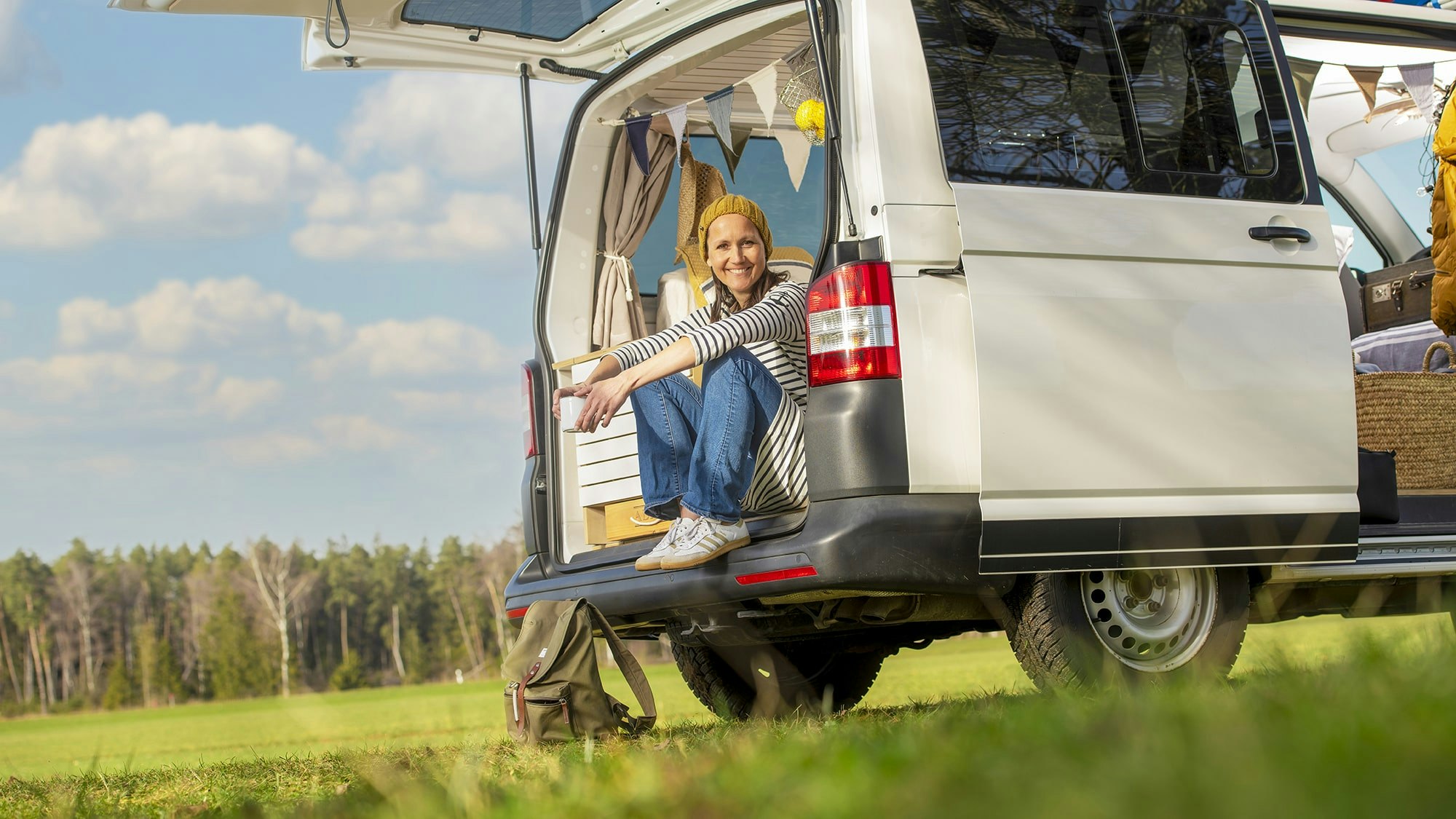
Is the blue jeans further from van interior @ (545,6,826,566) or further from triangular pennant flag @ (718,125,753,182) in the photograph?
triangular pennant flag @ (718,125,753,182)

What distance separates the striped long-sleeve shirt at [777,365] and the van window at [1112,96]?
74 centimetres

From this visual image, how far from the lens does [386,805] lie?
74.0 inches

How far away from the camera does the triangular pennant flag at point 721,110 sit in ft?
16.1

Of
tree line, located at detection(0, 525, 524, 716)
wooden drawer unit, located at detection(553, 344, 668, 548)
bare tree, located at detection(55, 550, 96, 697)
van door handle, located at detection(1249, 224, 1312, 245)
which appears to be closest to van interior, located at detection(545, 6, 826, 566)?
wooden drawer unit, located at detection(553, 344, 668, 548)

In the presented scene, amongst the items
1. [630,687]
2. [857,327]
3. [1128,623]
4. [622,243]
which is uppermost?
[622,243]

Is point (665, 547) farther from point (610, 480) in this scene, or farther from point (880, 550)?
point (610, 480)

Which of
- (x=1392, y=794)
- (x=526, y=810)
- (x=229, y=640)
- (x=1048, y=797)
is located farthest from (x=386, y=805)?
(x=229, y=640)

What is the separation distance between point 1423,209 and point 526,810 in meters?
6.09

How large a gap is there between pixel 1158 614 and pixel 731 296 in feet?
5.55

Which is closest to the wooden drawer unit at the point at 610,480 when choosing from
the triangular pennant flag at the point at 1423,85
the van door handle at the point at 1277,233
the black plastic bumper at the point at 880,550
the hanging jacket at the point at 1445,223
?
the black plastic bumper at the point at 880,550

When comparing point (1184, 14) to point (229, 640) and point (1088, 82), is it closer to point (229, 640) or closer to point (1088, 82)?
point (1088, 82)

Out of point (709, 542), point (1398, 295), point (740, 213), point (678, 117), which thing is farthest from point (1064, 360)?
point (1398, 295)

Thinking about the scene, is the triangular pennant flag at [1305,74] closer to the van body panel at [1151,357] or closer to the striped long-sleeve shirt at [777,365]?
the van body panel at [1151,357]

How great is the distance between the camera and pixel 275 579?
73250mm
